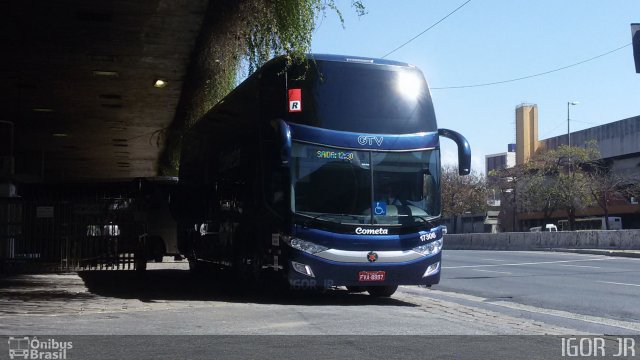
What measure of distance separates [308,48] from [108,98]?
37.9 feet

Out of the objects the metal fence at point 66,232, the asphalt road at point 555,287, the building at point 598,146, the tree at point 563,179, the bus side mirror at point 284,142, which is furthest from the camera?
the building at point 598,146

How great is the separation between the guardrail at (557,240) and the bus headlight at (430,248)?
26.7 m

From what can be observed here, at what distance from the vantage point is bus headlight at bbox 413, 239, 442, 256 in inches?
488

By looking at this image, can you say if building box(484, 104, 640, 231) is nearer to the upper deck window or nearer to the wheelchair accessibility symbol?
the upper deck window

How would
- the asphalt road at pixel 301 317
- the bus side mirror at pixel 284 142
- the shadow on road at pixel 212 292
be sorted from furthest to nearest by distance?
1. the shadow on road at pixel 212 292
2. the bus side mirror at pixel 284 142
3. the asphalt road at pixel 301 317

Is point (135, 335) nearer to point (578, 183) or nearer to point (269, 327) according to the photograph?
point (269, 327)

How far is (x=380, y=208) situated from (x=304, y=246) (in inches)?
58.8

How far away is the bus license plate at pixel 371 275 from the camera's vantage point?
39.4 feet

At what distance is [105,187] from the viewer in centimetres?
3328

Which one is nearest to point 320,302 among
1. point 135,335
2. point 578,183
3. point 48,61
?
point 135,335

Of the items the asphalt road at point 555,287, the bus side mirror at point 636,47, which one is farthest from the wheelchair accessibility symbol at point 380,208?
the bus side mirror at point 636,47

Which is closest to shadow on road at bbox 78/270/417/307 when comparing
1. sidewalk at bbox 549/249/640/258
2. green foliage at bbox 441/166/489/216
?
sidewalk at bbox 549/249/640/258

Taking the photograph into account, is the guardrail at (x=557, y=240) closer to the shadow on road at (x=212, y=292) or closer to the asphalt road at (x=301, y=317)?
the asphalt road at (x=301, y=317)

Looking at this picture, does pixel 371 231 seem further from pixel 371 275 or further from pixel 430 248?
pixel 430 248
